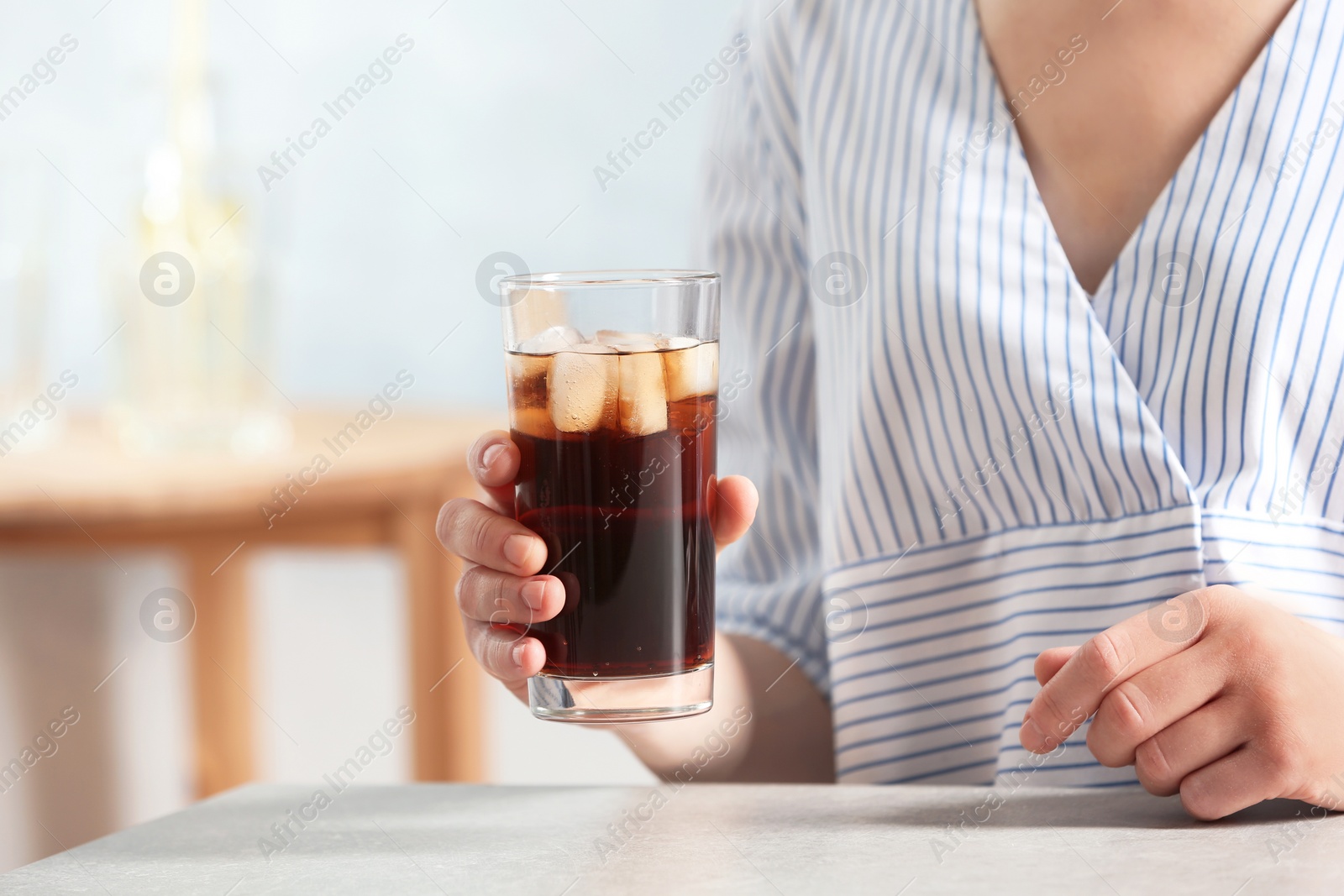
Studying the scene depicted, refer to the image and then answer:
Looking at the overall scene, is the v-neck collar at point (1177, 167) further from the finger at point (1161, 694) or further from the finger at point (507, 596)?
the finger at point (507, 596)

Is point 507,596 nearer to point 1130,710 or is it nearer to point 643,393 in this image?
point 643,393

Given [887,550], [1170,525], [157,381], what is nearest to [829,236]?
[887,550]

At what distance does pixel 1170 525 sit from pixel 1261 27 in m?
0.34

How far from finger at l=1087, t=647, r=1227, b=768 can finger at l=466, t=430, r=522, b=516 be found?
0.33 metres

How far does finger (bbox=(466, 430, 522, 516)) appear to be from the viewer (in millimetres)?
638

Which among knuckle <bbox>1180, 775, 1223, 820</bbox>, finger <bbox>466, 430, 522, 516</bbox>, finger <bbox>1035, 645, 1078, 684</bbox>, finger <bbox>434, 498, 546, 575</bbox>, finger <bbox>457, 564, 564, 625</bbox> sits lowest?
knuckle <bbox>1180, 775, 1223, 820</bbox>

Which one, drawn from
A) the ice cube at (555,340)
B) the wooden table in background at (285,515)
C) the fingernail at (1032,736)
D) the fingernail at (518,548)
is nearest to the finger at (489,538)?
the fingernail at (518,548)

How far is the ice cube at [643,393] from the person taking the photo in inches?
23.2

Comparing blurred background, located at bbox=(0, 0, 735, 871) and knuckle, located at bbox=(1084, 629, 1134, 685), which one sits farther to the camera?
blurred background, located at bbox=(0, 0, 735, 871)

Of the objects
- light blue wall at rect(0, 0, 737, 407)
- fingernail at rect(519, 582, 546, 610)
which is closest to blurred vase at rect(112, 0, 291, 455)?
light blue wall at rect(0, 0, 737, 407)

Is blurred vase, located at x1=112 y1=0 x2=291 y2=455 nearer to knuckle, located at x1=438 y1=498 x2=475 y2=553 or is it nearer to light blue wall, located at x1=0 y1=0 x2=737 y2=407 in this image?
light blue wall, located at x1=0 y1=0 x2=737 y2=407

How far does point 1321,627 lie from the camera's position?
2.45 feet

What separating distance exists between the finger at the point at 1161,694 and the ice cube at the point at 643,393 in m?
0.27

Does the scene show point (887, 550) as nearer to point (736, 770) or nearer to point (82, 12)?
point (736, 770)
